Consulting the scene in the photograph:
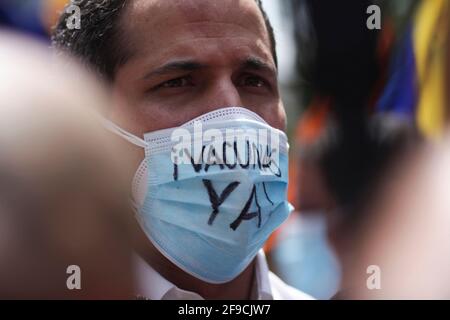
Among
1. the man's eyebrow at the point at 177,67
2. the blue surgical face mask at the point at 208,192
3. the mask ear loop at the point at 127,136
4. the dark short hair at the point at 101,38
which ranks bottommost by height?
the blue surgical face mask at the point at 208,192

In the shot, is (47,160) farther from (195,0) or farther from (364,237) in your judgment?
(364,237)

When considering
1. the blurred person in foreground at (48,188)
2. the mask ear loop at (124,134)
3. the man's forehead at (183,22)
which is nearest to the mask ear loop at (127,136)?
the mask ear loop at (124,134)

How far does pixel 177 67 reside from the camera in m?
2.59

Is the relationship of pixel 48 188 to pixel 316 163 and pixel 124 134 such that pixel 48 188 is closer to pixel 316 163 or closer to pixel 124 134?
pixel 124 134

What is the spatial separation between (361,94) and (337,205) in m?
0.83

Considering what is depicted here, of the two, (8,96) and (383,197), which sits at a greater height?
(8,96)

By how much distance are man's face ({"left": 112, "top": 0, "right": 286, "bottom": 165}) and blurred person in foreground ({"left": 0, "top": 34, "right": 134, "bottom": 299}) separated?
1046mm

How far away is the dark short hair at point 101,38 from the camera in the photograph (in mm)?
2713

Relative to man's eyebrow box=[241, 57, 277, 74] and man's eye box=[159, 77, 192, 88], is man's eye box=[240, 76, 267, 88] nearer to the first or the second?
man's eyebrow box=[241, 57, 277, 74]

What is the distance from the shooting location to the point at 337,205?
5.12 m

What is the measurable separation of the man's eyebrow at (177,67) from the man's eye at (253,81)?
187 millimetres

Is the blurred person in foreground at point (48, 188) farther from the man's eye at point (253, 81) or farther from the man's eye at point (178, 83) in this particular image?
the man's eye at point (253, 81)
